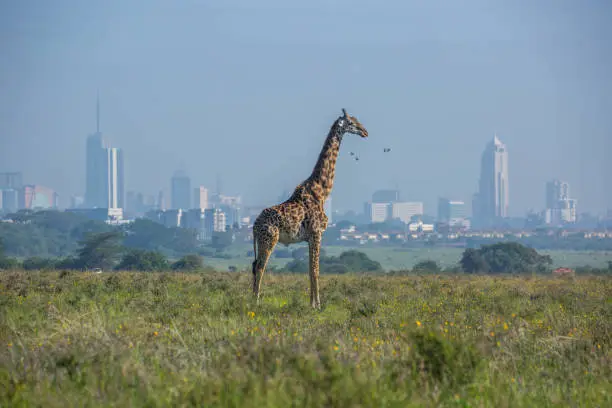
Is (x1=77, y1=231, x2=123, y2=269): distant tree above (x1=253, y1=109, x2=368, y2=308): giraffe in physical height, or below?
below

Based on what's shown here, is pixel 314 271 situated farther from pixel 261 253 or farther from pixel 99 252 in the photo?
pixel 99 252

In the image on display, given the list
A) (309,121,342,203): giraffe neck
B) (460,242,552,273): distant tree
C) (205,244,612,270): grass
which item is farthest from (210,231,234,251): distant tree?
(309,121,342,203): giraffe neck

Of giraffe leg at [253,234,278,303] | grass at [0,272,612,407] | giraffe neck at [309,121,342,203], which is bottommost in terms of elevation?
grass at [0,272,612,407]

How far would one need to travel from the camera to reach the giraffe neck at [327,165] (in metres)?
18.4

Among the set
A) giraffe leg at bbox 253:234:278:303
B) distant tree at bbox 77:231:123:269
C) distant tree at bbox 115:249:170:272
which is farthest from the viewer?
distant tree at bbox 77:231:123:269

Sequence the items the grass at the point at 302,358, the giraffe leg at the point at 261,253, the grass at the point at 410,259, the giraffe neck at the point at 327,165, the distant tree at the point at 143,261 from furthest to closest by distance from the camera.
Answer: the grass at the point at 410,259
the distant tree at the point at 143,261
the giraffe neck at the point at 327,165
the giraffe leg at the point at 261,253
the grass at the point at 302,358

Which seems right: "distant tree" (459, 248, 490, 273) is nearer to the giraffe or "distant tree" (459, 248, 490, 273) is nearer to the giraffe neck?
the giraffe neck

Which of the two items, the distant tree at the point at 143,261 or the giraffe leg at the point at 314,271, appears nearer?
the giraffe leg at the point at 314,271

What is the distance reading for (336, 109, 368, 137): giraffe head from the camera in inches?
747

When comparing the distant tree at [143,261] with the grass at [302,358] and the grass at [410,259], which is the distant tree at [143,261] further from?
the grass at [302,358]

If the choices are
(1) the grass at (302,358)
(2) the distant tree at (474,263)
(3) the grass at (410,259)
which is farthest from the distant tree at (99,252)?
(1) the grass at (302,358)

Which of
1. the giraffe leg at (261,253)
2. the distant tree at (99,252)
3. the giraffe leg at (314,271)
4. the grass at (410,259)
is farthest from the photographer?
the grass at (410,259)

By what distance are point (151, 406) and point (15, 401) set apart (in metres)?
1.36

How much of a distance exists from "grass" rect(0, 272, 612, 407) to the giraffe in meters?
1.45
